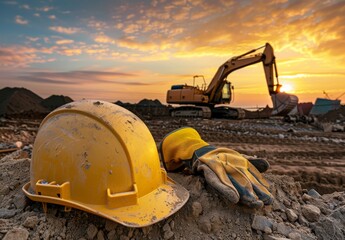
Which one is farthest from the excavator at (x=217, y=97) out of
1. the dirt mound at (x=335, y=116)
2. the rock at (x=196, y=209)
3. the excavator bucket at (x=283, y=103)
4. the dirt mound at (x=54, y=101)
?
the dirt mound at (x=54, y=101)

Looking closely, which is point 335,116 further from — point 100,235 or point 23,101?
point 23,101

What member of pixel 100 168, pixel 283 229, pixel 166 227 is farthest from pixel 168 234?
pixel 283 229

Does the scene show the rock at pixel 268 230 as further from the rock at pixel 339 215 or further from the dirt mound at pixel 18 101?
the dirt mound at pixel 18 101

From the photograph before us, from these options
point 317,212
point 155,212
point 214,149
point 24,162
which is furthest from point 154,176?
point 24,162

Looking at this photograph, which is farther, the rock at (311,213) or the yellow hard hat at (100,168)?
the rock at (311,213)

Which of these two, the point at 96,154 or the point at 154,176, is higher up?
the point at 96,154

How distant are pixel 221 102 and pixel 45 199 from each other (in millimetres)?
17222

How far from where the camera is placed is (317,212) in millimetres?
2840

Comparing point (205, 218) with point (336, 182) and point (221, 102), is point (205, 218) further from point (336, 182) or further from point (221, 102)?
point (221, 102)

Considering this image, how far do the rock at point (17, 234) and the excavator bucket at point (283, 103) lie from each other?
18019 mm

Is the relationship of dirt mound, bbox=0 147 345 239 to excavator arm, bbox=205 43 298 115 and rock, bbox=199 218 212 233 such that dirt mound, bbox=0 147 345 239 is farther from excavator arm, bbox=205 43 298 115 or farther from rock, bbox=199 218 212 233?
excavator arm, bbox=205 43 298 115

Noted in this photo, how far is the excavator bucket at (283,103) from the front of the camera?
1802cm

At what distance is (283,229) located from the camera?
8.25 feet

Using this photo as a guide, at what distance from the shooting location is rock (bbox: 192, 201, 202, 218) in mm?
2531
